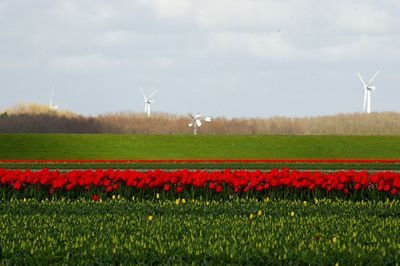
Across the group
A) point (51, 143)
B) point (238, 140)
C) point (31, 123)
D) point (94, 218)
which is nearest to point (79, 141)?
point (51, 143)

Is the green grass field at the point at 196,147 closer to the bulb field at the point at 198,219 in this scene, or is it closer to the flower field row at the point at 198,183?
the flower field row at the point at 198,183

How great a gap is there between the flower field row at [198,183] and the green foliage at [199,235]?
5.65 feet

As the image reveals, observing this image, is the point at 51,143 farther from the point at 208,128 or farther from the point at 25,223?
the point at 25,223

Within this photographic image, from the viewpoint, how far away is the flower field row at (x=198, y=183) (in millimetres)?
18281

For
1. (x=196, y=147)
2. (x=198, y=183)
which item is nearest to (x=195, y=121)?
(x=196, y=147)

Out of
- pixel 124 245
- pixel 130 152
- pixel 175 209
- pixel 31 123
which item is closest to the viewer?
pixel 124 245

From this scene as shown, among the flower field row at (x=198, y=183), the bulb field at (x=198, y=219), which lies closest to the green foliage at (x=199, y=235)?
the bulb field at (x=198, y=219)

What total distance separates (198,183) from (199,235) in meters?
6.20

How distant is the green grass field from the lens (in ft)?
156

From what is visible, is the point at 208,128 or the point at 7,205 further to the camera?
the point at 208,128

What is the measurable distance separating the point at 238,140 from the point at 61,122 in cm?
2324

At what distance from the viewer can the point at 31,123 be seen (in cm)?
6638

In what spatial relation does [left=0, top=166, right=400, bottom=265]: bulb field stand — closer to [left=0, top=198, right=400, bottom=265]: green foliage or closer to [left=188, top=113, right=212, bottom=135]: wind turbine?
[left=0, top=198, right=400, bottom=265]: green foliage

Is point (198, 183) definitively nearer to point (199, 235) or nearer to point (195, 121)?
point (199, 235)
